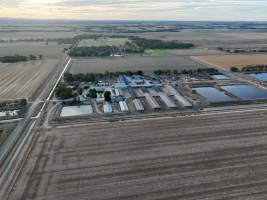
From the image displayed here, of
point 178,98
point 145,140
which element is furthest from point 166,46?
point 145,140

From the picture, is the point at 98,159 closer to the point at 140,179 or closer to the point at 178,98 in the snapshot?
the point at 140,179

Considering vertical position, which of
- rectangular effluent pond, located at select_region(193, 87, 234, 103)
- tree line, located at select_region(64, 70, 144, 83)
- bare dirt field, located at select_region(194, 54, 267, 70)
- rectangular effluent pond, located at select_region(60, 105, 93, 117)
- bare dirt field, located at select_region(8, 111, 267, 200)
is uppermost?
bare dirt field, located at select_region(194, 54, 267, 70)

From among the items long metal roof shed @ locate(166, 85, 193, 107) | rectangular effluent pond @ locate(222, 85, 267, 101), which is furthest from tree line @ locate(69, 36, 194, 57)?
rectangular effluent pond @ locate(222, 85, 267, 101)

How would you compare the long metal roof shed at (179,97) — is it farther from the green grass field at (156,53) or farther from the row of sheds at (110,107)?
the green grass field at (156,53)

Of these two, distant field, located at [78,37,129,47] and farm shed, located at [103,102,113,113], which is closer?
farm shed, located at [103,102,113,113]

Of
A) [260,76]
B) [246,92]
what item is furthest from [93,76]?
[260,76]

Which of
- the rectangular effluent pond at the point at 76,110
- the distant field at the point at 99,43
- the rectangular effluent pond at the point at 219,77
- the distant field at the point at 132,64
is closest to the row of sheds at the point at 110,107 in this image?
the rectangular effluent pond at the point at 76,110

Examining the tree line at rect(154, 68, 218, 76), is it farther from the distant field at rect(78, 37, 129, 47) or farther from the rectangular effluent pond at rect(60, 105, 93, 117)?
the distant field at rect(78, 37, 129, 47)

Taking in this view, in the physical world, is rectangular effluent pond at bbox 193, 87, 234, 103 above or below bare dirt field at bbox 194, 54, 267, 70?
below
